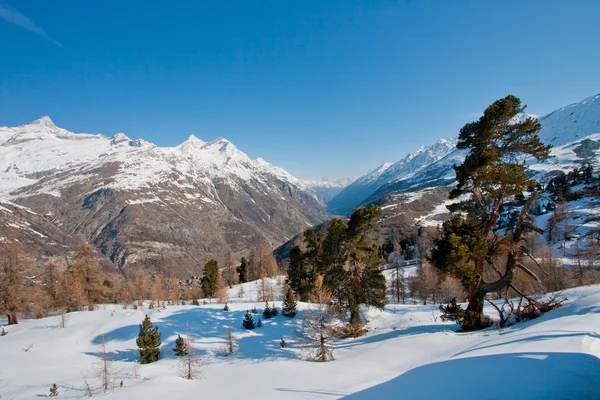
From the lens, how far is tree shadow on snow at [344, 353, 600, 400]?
742cm

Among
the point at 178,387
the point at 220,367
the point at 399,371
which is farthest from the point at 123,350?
the point at 399,371

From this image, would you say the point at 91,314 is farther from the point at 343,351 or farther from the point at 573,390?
the point at 573,390

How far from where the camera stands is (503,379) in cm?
871

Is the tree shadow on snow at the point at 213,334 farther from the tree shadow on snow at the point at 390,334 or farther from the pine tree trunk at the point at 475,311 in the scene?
the pine tree trunk at the point at 475,311

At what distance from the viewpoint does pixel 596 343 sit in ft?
32.9

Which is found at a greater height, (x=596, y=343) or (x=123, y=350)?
(x=596, y=343)

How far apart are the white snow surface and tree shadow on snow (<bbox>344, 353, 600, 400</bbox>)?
32 mm

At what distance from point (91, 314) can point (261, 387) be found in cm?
3023

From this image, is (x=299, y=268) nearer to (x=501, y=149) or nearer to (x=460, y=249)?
(x=460, y=249)

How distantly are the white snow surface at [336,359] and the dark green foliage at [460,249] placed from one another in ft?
13.7

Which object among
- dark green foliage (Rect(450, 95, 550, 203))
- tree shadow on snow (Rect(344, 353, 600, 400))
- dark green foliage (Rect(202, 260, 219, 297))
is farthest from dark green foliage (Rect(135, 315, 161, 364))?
dark green foliage (Rect(202, 260, 219, 297))

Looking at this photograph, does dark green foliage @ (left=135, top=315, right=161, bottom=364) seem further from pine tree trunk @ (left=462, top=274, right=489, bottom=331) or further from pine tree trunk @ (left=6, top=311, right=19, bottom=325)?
pine tree trunk @ (left=462, top=274, right=489, bottom=331)

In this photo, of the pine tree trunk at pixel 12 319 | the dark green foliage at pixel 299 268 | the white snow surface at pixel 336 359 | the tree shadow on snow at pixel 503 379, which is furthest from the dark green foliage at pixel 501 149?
the pine tree trunk at pixel 12 319

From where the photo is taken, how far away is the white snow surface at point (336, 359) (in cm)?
900
